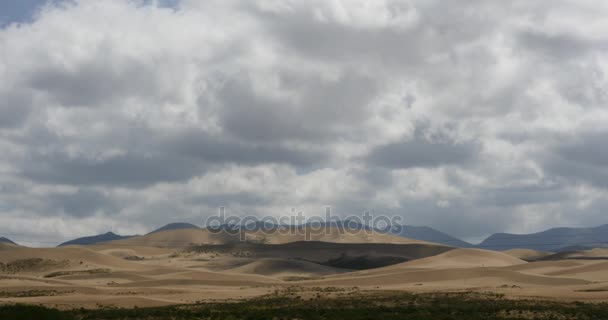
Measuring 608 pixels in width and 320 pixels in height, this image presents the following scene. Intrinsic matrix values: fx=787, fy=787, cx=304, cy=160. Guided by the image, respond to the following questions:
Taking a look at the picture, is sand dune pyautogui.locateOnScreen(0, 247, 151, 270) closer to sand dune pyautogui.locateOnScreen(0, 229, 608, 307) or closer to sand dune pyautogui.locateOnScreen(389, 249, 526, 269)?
sand dune pyautogui.locateOnScreen(0, 229, 608, 307)

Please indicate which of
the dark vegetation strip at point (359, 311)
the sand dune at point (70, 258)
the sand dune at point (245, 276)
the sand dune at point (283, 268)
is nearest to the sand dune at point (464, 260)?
the sand dune at point (245, 276)

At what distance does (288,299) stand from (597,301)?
25.8 m

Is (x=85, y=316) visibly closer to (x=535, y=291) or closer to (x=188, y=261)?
(x=535, y=291)

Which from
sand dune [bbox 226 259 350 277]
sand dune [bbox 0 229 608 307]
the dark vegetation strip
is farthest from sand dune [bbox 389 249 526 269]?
the dark vegetation strip

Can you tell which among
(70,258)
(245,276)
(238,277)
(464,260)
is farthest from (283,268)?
(70,258)

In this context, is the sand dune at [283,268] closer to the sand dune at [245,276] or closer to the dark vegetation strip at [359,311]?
the sand dune at [245,276]

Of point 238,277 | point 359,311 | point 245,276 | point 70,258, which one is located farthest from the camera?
point 70,258

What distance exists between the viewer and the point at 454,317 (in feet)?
162

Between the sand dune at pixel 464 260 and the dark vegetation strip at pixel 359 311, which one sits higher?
the sand dune at pixel 464 260

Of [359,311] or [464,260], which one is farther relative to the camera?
[464,260]

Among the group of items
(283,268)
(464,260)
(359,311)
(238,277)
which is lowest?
(359,311)

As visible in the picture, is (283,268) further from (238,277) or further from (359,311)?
(359,311)

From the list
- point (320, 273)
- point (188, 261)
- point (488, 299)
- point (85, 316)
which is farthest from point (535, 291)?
point (188, 261)

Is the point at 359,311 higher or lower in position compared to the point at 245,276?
lower
